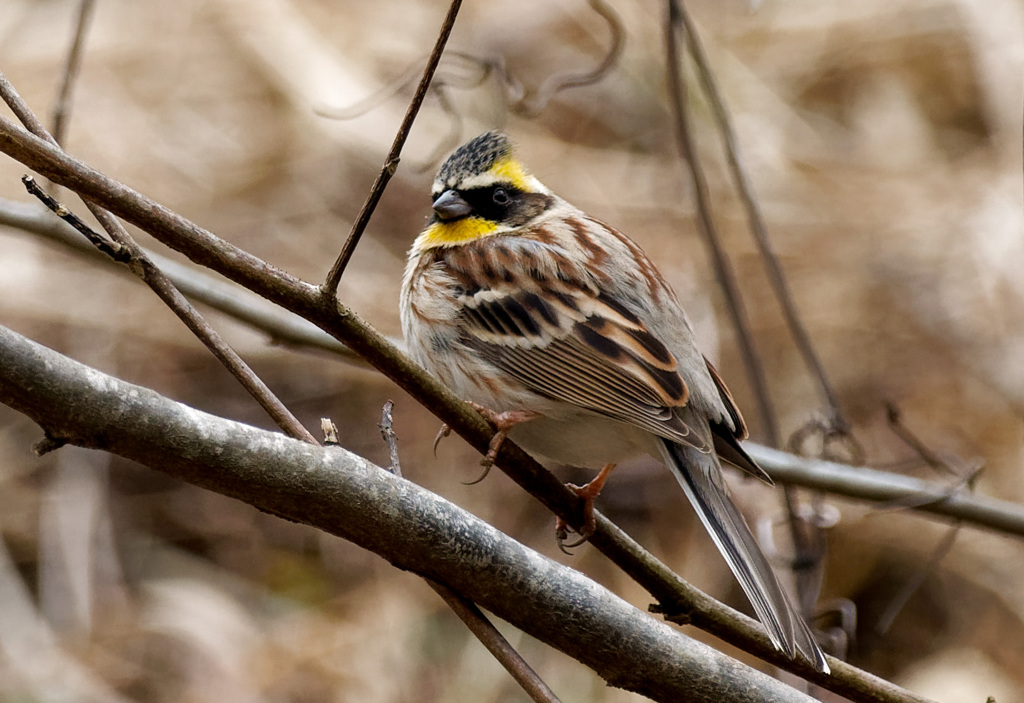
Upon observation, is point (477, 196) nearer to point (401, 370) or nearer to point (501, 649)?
point (401, 370)

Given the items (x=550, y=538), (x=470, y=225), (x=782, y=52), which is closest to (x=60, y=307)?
(x=550, y=538)

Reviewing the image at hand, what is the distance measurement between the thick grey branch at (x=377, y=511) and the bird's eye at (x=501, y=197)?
Answer: 52.4 inches

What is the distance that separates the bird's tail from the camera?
1742mm

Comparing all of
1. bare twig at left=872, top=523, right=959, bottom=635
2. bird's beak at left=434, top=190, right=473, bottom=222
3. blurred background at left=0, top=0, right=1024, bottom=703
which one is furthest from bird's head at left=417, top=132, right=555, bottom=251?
bare twig at left=872, top=523, right=959, bottom=635

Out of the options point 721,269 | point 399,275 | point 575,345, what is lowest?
point 575,345

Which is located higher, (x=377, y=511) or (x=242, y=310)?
(x=242, y=310)

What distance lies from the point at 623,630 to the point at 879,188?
4403mm

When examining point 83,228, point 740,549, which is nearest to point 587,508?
point 740,549

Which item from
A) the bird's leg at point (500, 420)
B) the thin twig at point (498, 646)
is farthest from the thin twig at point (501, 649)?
the bird's leg at point (500, 420)

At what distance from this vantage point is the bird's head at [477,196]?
2.70 meters

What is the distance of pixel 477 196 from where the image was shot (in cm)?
275

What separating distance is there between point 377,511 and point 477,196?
1.38 m

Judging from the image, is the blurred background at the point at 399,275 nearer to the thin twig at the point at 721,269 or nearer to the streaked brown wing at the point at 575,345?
the thin twig at the point at 721,269

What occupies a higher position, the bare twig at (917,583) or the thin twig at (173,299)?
the bare twig at (917,583)
